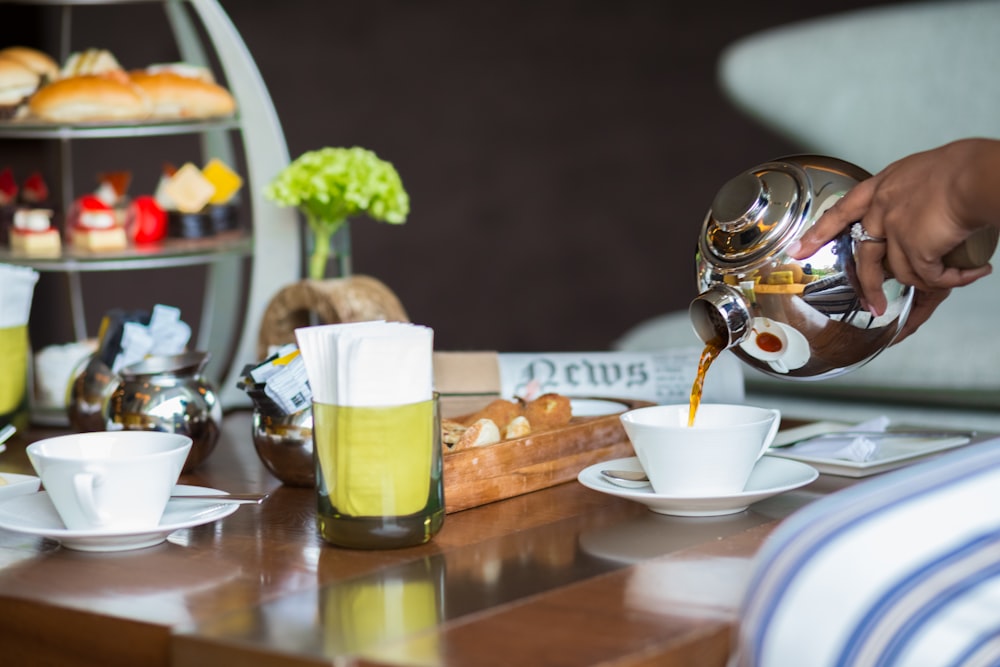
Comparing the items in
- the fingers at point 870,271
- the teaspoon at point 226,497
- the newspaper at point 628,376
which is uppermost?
the fingers at point 870,271

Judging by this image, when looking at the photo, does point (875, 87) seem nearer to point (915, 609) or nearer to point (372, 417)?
point (372, 417)

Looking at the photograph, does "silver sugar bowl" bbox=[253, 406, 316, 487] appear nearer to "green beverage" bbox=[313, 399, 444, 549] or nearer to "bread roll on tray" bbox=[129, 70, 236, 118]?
"green beverage" bbox=[313, 399, 444, 549]

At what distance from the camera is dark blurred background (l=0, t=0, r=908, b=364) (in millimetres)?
4113

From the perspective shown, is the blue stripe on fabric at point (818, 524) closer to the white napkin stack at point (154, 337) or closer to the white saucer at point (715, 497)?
the white saucer at point (715, 497)

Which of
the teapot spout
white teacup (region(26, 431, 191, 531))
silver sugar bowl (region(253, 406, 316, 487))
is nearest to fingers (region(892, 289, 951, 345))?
the teapot spout

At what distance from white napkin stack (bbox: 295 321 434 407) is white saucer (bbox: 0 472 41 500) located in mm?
357

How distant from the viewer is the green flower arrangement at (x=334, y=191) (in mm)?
1862

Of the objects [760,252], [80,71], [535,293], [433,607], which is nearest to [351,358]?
[433,607]

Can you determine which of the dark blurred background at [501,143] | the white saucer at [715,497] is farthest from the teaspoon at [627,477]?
the dark blurred background at [501,143]

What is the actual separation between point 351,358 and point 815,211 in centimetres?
44

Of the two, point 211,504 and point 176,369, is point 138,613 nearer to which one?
point 211,504

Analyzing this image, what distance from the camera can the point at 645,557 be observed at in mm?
953

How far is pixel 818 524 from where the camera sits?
0.73m

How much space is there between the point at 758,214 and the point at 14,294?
900mm
